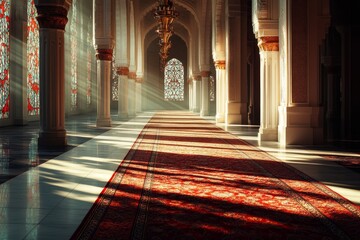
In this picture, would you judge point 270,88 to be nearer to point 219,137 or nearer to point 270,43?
point 270,43

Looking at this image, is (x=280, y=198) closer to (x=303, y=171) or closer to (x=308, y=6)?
(x=303, y=171)

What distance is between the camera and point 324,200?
4.23 meters

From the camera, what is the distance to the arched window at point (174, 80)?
142 ft

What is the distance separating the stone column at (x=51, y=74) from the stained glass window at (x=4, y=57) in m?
6.38

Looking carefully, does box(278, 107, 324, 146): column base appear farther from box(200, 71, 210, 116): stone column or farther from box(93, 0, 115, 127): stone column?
box(200, 71, 210, 116): stone column

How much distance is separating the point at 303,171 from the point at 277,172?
35 cm

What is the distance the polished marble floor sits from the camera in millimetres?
3393

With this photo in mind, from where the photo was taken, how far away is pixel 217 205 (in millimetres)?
4031

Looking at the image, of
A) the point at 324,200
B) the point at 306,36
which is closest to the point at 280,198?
the point at 324,200

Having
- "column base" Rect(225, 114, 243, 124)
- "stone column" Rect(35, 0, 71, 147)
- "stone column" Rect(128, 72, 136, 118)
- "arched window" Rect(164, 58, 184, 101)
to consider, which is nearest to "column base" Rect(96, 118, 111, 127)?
"column base" Rect(225, 114, 243, 124)

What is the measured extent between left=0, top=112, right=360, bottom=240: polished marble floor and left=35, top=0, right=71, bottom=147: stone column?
414 mm

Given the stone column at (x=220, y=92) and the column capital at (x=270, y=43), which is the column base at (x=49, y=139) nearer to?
the column capital at (x=270, y=43)

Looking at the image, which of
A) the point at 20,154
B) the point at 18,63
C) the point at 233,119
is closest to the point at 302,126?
the point at 20,154

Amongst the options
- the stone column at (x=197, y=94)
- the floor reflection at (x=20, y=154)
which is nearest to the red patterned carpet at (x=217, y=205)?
the floor reflection at (x=20, y=154)
